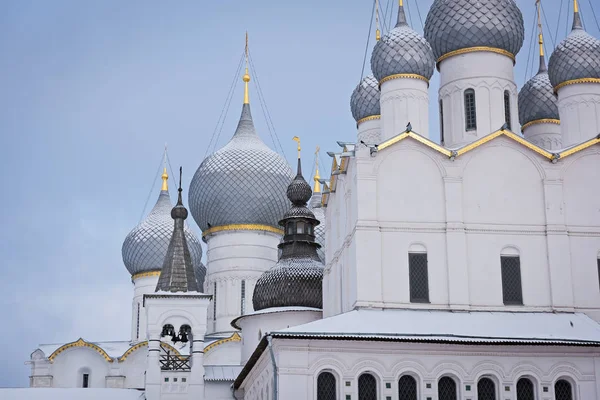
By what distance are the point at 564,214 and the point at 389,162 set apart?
3.75m

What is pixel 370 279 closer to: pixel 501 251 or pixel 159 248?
pixel 501 251

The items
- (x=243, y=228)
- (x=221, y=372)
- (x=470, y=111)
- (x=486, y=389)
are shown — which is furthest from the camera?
(x=243, y=228)

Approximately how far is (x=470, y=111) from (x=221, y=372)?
10.9 metres

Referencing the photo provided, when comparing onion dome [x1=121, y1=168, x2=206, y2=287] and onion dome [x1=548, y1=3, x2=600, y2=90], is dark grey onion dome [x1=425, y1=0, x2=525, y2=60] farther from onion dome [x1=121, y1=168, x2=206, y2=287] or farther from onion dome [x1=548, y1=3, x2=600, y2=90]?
onion dome [x1=121, y1=168, x2=206, y2=287]

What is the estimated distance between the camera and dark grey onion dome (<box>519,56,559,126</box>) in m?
27.6

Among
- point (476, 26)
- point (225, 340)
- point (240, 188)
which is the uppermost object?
point (476, 26)

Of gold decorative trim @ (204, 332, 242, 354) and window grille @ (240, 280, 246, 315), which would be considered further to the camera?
window grille @ (240, 280, 246, 315)

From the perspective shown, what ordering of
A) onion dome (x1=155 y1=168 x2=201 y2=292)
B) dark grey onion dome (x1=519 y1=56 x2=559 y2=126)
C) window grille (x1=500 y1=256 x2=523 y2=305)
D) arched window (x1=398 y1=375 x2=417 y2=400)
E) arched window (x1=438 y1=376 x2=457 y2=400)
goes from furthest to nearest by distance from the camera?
onion dome (x1=155 y1=168 x2=201 y2=292), dark grey onion dome (x1=519 y1=56 x2=559 y2=126), window grille (x1=500 y1=256 x2=523 y2=305), arched window (x1=438 y1=376 x2=457 y2=400), arched window (x1=398 y1=375 x2=417 y2=400)

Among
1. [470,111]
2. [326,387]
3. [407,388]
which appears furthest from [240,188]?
[407,388]

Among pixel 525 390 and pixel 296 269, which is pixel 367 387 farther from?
pixel 296 269

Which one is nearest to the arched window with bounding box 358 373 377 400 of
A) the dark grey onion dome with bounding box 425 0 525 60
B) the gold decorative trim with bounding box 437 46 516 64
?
the gold decorative trim with bounding box 437 46 516 64

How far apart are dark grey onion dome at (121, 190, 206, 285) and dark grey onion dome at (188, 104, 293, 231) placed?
67.6 inches

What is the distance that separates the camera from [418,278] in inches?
860

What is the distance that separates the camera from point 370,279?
21469mm
